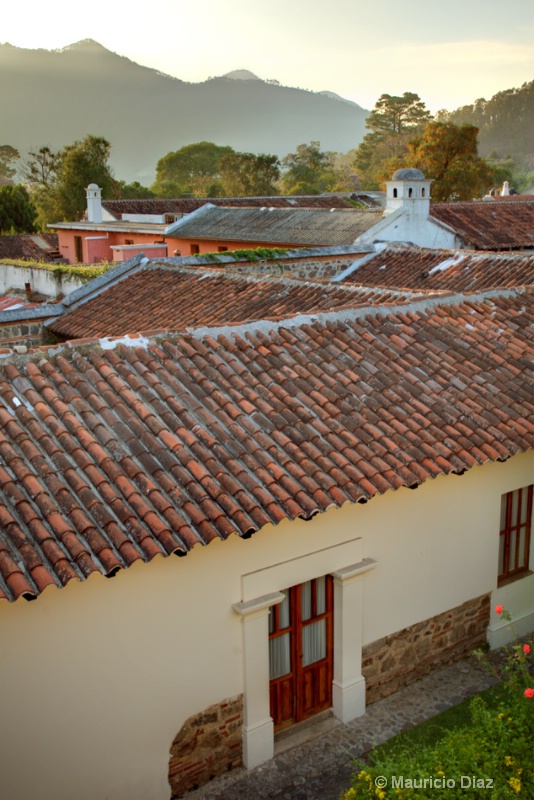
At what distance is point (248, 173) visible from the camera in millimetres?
66625

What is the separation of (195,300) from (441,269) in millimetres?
6271

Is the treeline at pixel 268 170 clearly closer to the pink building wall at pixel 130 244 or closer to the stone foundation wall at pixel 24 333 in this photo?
the pink building wall at pixel 130 244

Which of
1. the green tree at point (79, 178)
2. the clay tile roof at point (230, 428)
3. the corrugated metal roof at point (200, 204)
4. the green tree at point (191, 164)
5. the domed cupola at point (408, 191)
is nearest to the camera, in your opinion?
the clay tile roof at point (230, 428)

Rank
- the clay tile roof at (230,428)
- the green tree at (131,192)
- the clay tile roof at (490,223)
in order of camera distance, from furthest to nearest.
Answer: the green tree at (131,192)
the clay tile roof at (490,223)
the clay tile roof at (230,428)

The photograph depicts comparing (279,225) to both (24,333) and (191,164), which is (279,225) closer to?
(24,333)

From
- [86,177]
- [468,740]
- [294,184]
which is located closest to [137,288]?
→ [468,740]

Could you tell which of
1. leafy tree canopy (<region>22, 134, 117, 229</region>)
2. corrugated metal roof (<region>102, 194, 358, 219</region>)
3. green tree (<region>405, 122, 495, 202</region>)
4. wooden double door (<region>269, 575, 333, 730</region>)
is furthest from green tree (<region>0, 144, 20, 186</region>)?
wooden double door (<region>269, 575, 333, 730</region>)

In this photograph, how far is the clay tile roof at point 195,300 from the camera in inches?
521

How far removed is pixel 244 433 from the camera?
7.53 m

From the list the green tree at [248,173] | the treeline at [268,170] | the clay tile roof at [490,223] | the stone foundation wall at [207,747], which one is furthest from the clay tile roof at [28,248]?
the stone foundation wall at [207,747]

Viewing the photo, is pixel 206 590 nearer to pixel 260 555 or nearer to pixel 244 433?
pixel 260 555

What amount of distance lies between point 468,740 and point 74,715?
3.08m

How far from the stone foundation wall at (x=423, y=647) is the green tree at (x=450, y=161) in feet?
126

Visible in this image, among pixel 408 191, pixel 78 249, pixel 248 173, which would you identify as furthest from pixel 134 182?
pixel 408 191
